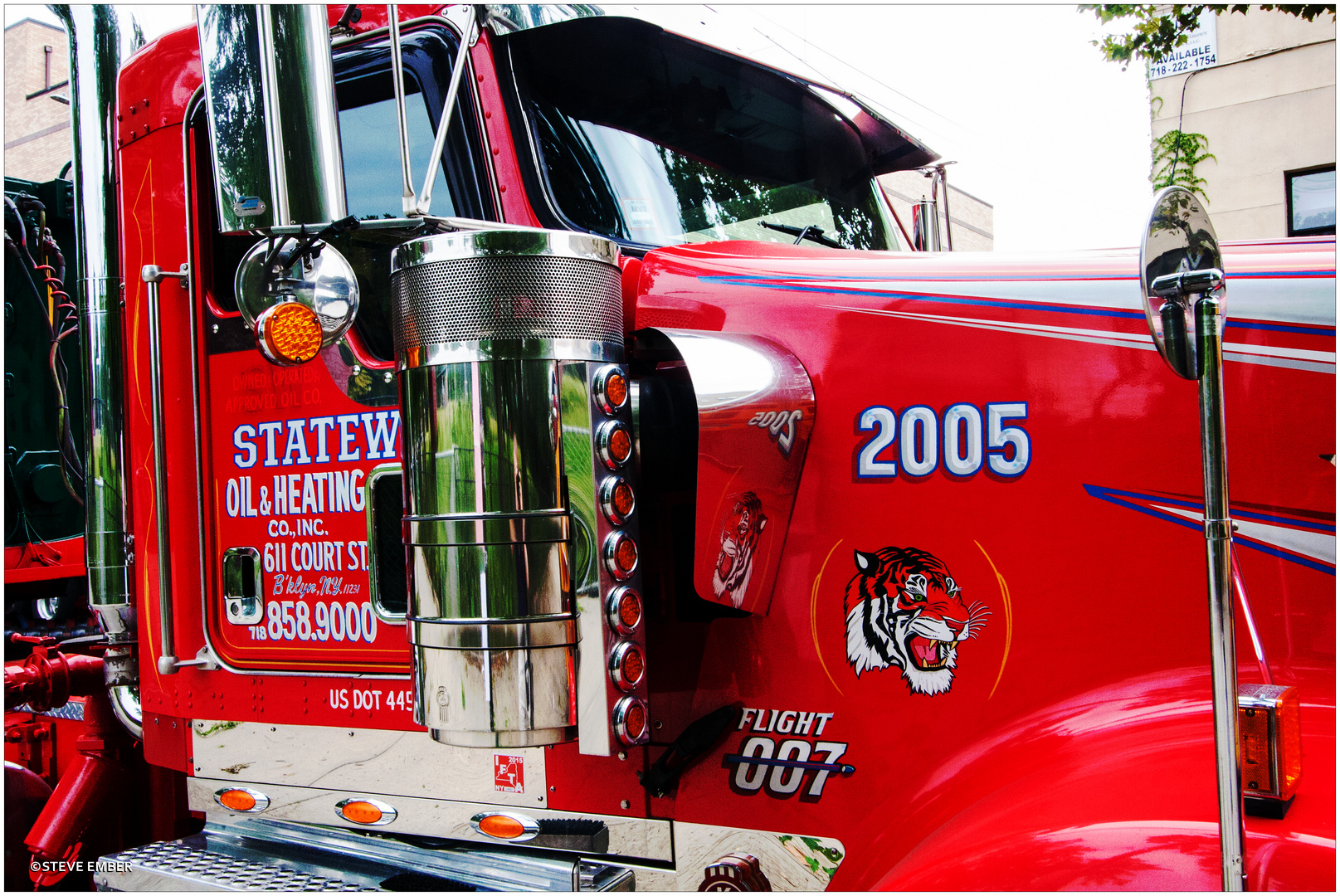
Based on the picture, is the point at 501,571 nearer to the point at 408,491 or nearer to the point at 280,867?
the point at 408,491

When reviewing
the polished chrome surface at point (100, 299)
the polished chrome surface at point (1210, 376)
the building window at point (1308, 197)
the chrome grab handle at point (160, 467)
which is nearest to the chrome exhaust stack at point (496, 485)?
the polished chrome surface at point (1210, 376)

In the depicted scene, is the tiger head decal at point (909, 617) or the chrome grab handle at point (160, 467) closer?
the tiger head decal at point (909, 617)

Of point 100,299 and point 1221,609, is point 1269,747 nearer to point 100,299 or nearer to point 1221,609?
point 1221,609

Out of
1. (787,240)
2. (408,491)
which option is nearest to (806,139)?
(787,240)

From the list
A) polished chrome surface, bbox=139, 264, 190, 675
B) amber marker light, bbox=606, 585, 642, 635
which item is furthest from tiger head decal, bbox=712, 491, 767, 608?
polished chrome surface, bbox=139, 264, 190, 675

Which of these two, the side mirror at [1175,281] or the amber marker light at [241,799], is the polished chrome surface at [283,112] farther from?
the amber marker light at [241,799]

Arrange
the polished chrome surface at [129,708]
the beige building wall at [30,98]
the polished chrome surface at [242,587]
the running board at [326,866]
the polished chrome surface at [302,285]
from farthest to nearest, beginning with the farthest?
1. the beige building wall at [30,98]
2. the polished chrome surface at [129,708]
3. the polished chrome surface at [242,587]
4. the running board at [326,866]
5. the polished chrome surface at [302,285]

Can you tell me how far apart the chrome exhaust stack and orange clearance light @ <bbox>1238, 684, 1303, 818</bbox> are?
43.3 inches

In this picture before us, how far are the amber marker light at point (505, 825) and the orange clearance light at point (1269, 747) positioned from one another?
1449 mm

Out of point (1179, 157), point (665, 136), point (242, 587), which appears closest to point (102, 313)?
point (242, 587)

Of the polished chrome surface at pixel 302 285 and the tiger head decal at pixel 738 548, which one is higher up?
the polished chrome surface at pixel 302 285

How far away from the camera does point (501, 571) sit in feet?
6.62

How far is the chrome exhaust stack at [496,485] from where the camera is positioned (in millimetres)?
2020

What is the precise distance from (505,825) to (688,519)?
0.83 m
